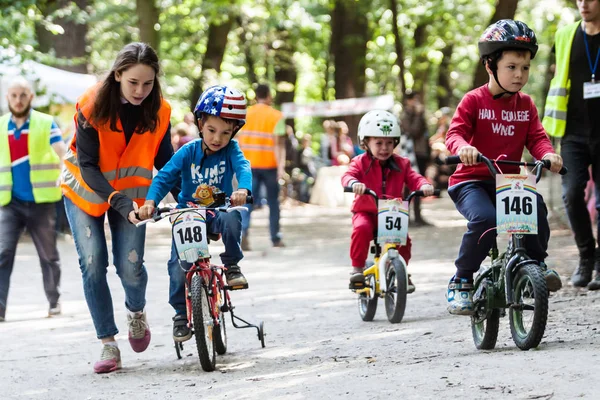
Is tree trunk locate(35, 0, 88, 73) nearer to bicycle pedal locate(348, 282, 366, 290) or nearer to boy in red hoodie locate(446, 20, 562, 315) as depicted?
bicycle pedal locate(348, 282, 366, 290)

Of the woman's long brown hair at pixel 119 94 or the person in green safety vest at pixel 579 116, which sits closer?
the woman's long brown hair at pixel 119 94

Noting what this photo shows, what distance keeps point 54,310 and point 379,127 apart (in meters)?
3.54

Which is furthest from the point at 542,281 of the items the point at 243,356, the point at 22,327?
the point at 22,327

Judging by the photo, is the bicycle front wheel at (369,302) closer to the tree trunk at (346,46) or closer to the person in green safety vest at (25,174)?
the person in green safety vest at (25,174)

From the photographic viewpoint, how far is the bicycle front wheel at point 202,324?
6.66 m

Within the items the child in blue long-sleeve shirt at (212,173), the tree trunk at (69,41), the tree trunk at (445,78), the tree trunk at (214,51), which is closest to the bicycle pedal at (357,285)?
the child in blue long-sleeve shirt at (212,173)

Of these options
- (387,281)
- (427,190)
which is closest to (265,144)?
(387,281)

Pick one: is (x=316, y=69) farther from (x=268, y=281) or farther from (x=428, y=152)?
(x=268, y=281)

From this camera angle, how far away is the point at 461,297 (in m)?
6.83

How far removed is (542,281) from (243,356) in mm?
2273

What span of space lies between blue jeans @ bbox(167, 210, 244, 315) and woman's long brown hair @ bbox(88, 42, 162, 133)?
2.36 ft

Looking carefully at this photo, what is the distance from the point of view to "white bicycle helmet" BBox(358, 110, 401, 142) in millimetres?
9039

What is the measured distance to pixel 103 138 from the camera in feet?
22.6

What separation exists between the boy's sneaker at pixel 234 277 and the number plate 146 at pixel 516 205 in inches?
64.6
